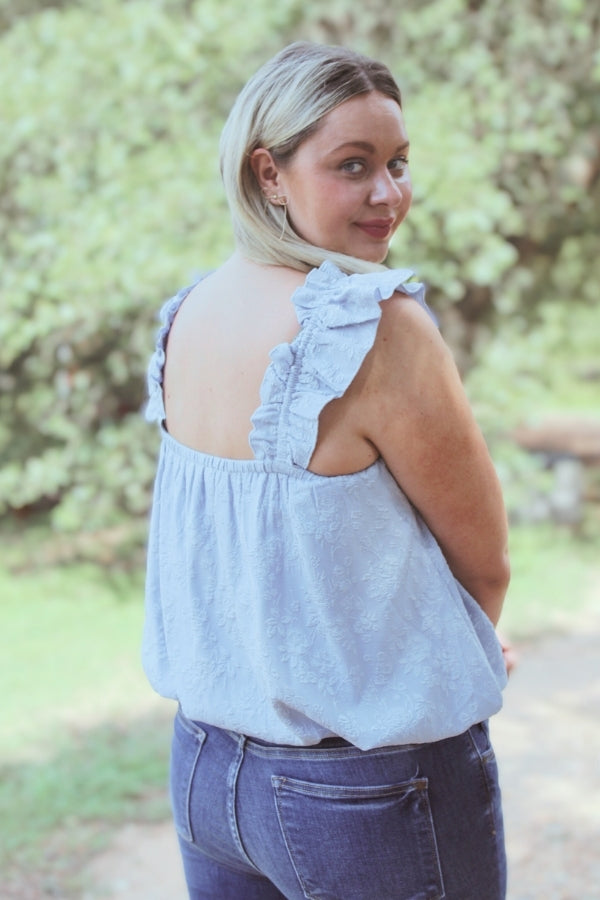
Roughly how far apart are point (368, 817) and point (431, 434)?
445 millimetres

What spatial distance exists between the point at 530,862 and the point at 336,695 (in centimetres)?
240

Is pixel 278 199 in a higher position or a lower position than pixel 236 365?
higher

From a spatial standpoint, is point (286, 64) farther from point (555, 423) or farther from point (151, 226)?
point (555, 423)

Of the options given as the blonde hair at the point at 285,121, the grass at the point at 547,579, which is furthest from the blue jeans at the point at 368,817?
the grass at the point at 547,579

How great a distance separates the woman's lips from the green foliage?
4.29 m

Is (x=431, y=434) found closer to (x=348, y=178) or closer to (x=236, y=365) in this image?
(x=236, y=365)

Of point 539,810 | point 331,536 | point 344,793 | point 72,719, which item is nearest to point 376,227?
point 331,536

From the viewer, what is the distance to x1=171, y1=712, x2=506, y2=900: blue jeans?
4.19 feet

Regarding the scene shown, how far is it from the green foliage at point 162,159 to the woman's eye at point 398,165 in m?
4.24

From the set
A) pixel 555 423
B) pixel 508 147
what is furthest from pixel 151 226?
pixel 555 423

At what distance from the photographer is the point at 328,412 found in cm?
123

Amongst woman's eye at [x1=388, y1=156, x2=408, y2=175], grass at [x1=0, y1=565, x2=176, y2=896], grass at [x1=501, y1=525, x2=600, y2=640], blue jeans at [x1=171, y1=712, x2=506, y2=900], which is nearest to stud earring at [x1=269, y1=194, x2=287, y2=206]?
woman's eye at [x1=388, y1=156, x2=408, y2=175]

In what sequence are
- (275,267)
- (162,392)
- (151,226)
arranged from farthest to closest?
(151,226), (162,392), (275,267)

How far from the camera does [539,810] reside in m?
3.72
